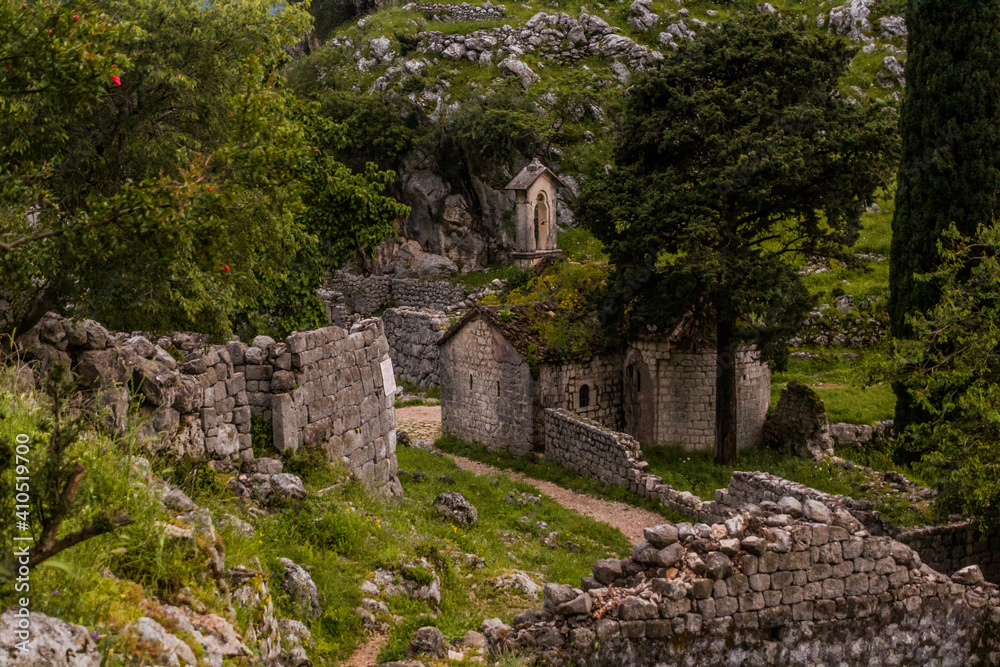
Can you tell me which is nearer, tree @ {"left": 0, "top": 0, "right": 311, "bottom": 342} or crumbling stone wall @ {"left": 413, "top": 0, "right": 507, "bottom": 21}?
tree @ {"left": 0, "top": 0, "right": 311, "bottom": 342}

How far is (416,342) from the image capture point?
3058 centimetres

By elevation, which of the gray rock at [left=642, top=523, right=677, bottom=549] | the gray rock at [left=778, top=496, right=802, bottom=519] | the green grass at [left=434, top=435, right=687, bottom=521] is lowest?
the green grass at [left=434, top=435, right=687, bottom=521]

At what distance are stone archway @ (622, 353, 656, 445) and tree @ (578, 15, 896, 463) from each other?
1.79 m

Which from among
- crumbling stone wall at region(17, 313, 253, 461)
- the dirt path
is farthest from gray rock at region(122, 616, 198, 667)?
the dirt path

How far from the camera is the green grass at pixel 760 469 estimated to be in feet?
51.9

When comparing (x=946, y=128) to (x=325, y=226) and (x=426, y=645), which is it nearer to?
(x=325, y=226)

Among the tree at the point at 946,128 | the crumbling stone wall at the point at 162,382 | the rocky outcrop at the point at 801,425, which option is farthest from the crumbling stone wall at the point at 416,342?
the crumbling stone wall at the point at 162,382

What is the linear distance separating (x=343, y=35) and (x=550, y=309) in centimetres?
3234

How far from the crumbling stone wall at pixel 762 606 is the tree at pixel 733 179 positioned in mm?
9312

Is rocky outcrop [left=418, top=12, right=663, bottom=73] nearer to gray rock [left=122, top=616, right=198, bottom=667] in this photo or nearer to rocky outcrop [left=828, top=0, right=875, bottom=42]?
rocky outcrop [left=828, top=0, right=875, bottom=42]

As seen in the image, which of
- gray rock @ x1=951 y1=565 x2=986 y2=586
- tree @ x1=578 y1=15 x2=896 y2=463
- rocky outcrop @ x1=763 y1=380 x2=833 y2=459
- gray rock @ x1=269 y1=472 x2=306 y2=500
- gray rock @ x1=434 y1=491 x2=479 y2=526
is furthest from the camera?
rocky outcrop @ x1=763 y1=380 x2=833 y2=459

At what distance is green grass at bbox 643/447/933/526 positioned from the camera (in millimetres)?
15826

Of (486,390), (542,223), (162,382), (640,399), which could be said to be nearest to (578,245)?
(542,223)

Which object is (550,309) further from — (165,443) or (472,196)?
(472,196)
